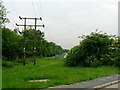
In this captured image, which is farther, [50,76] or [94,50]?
[94,50]

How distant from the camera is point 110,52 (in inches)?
1510

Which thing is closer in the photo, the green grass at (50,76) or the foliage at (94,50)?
the green grass at (50,76)

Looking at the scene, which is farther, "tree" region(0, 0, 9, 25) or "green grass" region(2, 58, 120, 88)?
"tree" region(0, 0, 9, 25)

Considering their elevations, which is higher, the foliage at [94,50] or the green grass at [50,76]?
the foliage at [94,50]

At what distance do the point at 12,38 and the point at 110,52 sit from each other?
3018 centimetres

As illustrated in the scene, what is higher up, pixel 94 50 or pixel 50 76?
pixel 94 50

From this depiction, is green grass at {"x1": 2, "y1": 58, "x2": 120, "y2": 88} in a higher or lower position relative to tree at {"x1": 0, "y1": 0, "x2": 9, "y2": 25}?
lower

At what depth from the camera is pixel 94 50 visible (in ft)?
127

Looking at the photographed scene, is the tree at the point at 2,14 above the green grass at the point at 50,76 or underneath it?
above

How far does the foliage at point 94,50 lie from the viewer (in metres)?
37.7

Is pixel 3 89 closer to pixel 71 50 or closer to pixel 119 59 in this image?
pixel 119 59

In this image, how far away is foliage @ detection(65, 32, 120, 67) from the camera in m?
37.7

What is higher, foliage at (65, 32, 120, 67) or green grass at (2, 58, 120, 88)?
foliage at (65, 32, 120, 67)

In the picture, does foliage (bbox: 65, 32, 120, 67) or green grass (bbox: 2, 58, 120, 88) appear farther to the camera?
foliage (bbox: 65, 32, 120, 67)
